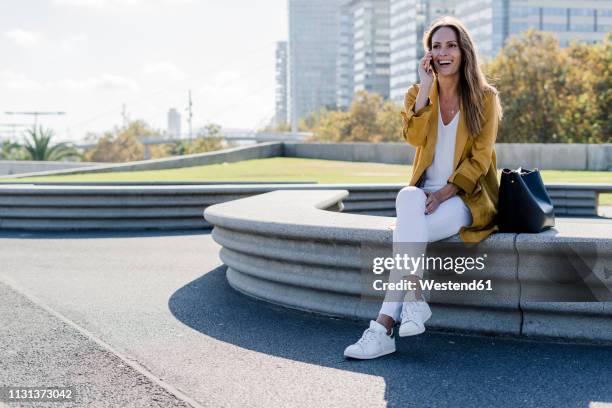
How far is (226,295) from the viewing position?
20.1 feet

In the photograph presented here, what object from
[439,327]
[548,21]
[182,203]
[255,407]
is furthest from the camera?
[548,21]

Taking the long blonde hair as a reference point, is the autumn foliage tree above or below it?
above

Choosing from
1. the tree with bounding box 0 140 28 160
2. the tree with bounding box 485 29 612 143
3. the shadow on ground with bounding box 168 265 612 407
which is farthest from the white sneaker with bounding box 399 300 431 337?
the tree with bounding box 0 140 28 160

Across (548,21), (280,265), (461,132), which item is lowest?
Answer: (280,265)

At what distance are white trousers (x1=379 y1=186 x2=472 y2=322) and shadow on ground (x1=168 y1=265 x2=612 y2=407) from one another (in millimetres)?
324

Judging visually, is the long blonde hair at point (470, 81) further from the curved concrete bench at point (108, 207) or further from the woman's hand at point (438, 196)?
the curved concrete bench at point (108, 207)

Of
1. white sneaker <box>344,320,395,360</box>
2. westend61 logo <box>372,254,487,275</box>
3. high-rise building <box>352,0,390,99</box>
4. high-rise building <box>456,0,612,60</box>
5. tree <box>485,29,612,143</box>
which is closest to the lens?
white sneaker <box>344,320,395,360</box>

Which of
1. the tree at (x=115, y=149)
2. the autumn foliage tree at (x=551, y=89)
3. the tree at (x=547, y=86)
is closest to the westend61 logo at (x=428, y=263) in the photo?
the autumn foliage tree at (x=551, y=89)

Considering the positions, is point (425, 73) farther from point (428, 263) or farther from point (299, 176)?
point (299, 176)

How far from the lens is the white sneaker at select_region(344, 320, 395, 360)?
4219 mm

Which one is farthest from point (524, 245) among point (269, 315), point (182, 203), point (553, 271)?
point (182, 203)

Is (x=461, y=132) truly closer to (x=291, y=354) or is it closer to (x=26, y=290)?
(x=291, y=354)

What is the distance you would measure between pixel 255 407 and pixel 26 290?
11.6 feet

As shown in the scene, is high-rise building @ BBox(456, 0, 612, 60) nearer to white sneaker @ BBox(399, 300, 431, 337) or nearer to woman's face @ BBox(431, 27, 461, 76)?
woman's face @ BBox(431, 27, 461, 76)
